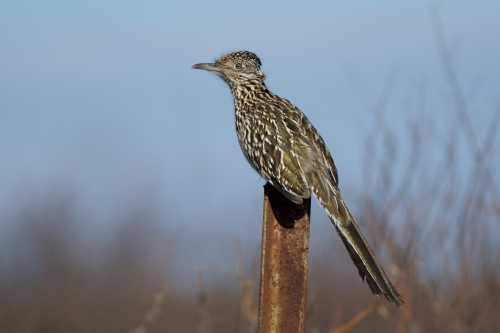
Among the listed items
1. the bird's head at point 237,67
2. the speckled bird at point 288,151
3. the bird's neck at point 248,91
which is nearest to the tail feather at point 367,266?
the speckled bird at point 288,151

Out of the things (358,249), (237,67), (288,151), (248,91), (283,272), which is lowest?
(283,272)

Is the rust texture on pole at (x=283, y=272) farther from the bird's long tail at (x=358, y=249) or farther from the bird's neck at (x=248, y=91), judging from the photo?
the bird's neck at (x=248, y=91)

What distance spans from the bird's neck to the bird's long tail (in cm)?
140

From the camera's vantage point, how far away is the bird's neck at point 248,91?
665 cm

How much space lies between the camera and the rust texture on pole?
14.0 feet

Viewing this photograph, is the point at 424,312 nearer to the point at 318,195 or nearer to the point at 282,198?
the point at 318,195

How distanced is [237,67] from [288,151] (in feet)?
4.78

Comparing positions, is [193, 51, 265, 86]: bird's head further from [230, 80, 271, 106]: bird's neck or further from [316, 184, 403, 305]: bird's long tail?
[316, 184, 403, 305]: bird's long tail

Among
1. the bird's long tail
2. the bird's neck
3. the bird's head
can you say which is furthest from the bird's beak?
the bird's long tail

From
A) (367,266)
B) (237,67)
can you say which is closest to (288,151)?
(367,266)

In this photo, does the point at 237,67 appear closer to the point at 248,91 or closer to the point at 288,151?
the point at 248,91

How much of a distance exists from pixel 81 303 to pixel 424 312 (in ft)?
27.0

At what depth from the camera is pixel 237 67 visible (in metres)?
7.04

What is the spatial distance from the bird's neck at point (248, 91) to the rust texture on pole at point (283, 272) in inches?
90.0
